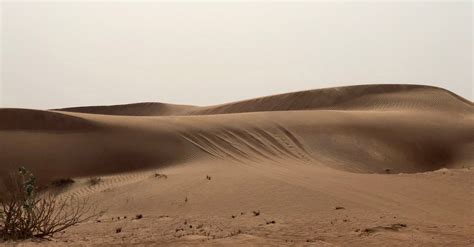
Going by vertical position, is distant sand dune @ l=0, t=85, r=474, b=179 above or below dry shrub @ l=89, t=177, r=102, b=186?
above

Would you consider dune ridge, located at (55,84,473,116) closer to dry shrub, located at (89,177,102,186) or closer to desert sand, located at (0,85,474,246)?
desert sand, located at (0,85,474,246)

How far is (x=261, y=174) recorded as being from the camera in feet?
43.7

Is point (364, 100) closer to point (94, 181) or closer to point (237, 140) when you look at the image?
point (237, 140)

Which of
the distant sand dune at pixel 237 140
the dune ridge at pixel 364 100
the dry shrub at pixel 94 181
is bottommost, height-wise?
the dry shrub at pixel 94 181

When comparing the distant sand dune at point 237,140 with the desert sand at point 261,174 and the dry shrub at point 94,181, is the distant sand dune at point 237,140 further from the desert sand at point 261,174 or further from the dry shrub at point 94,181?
the dry shrub at point 94,181

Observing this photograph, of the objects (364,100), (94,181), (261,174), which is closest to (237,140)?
(261,174)

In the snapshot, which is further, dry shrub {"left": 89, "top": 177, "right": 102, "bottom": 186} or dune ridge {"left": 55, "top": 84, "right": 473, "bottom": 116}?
dune ridge {"left": 55, "top": 84, "right": 473, "bottom": 116}

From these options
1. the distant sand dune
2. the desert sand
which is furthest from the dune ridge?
the distant sand dune

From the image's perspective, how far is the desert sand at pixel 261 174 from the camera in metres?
7.79

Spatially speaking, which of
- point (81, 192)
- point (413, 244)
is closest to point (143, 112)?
point (81, 192)

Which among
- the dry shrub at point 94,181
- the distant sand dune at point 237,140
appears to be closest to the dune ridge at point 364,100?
the distant sand dune at point 237,140

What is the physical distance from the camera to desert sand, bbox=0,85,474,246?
7.79m

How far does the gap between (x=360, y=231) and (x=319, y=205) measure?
2.41 m

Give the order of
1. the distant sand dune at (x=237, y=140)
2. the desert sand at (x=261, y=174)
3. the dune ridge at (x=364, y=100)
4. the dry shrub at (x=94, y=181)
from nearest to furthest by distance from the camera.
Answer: the desert sand at (x=261, y=174) → the dry shrub at (x=94, y=181) → the distant sand dune at (x=237, y=140) → the dune ridge at (x=364, y=100)
